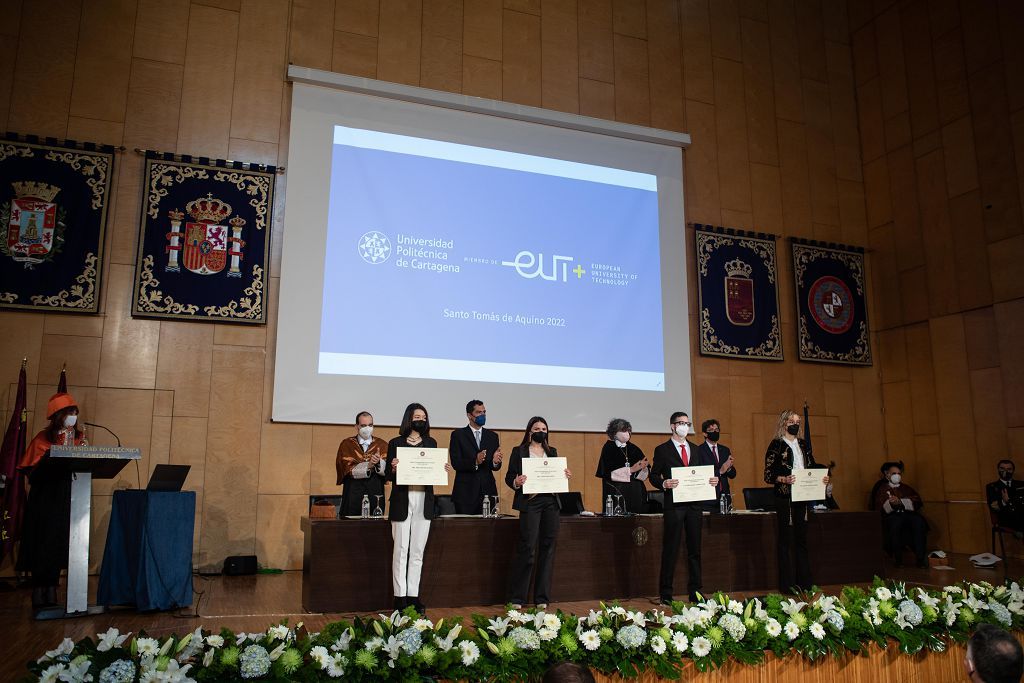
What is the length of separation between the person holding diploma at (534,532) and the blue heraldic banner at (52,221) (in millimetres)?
4379

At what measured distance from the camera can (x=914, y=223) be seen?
32.3 ft

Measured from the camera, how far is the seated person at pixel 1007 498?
771 centimetres

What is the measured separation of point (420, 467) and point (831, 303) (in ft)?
23.2

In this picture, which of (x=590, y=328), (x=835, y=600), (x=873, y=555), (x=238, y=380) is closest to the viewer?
(x=835, y=600)

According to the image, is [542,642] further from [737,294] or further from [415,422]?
[737,294]

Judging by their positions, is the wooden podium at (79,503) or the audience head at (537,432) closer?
the wooden podium at (79,503)

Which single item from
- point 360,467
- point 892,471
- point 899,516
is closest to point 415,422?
point 360,467

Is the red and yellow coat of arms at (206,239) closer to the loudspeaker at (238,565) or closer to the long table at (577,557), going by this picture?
the loudspeaker at (238,565)

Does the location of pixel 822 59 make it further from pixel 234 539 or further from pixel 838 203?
pixel 234 539

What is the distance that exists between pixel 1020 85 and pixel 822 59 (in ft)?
8.72

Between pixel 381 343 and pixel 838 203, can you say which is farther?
pixel 838 203

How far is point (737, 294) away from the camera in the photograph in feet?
31.0

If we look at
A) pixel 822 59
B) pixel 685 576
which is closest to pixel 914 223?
pixel 822 59

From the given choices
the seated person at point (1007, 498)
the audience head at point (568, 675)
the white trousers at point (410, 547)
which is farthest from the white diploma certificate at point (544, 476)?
the seated person at point (1007, 498)
